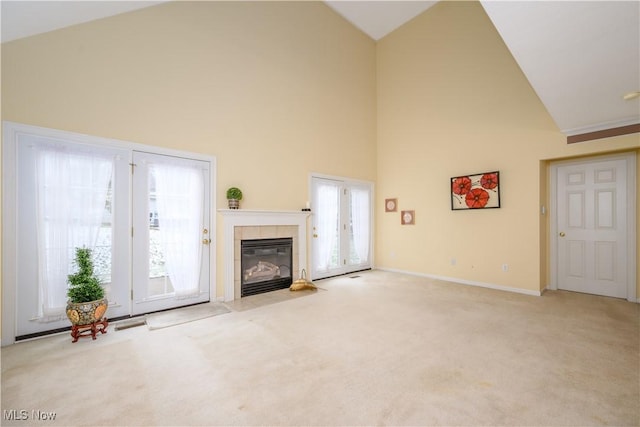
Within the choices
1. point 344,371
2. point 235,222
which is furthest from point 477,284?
point 235,222

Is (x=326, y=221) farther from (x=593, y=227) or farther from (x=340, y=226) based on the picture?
(x=593, y=227)

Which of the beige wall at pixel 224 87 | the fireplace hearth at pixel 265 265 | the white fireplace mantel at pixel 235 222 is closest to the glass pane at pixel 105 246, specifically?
the beige wall at pixel 224 87

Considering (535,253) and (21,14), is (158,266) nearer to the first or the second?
(21,14)

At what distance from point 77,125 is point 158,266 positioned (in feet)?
5.87

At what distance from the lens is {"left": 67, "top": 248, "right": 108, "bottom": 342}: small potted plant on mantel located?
2537mm

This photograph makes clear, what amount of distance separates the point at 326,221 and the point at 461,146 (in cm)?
289

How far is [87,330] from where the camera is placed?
272 cm

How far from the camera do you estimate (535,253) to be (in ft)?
13.4

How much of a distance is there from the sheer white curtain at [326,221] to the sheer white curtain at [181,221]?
218 cm

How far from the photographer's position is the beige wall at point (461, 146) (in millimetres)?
4137

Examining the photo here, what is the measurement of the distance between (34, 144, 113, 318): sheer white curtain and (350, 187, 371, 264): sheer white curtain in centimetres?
432

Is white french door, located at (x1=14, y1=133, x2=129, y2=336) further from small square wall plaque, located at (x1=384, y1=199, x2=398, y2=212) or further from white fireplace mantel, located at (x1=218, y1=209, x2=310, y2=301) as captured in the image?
small square wall plaque, located at (x1=384, y1=199, x2=398, y2=212)

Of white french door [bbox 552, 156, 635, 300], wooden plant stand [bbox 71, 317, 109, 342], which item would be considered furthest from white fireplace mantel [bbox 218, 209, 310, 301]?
white french door [bbox 552, 156, 635, 300]

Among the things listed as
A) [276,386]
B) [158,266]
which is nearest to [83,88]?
[158,266]
